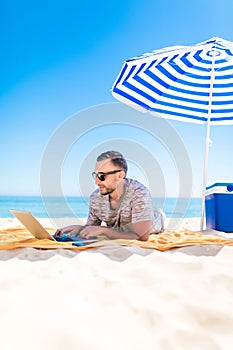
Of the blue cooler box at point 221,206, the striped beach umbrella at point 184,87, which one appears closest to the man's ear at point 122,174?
the striped beach umbrella at point 184,87

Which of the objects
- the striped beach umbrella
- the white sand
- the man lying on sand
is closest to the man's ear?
the man lying on sand

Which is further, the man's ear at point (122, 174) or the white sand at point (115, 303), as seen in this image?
the man's ear at point (122, 174)

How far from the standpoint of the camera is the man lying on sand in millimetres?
2232

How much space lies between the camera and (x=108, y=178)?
2324mm

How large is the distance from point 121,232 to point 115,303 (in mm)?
1244

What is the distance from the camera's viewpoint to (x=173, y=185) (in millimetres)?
2945

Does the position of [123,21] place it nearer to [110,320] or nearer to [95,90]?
[95,90]

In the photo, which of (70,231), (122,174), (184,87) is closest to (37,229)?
Answer: (70,231)

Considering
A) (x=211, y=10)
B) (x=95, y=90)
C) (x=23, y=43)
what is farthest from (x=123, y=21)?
(x=95, y=90)

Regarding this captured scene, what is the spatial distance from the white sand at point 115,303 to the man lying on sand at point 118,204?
0.65 m

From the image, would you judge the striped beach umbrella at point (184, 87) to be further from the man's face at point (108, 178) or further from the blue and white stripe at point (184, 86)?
the man's face at point (108, 178)

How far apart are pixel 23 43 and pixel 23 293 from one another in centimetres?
1379

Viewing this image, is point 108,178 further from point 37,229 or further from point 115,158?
point 37,229

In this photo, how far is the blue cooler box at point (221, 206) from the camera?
347 centimetres
